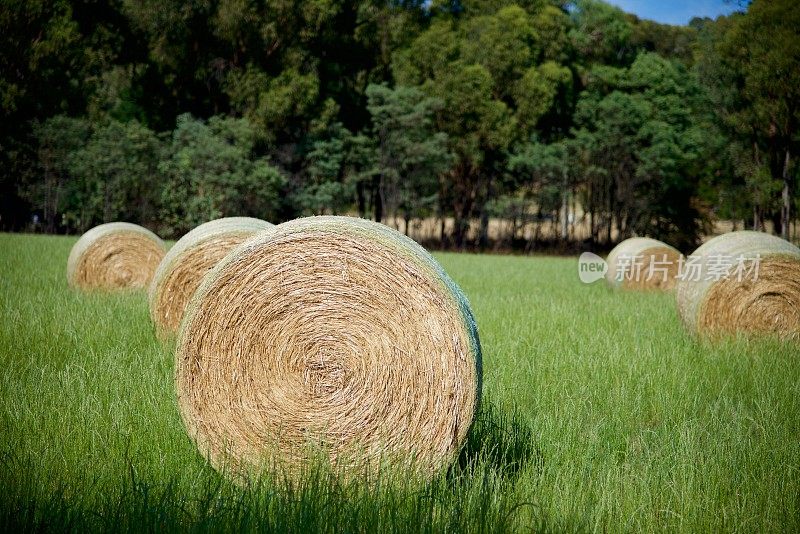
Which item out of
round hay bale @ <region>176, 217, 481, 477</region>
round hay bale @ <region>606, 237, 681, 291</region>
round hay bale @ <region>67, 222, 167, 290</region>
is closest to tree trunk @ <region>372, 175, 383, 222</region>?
round hay bale @ <region>606, 237, 681, 291</region>

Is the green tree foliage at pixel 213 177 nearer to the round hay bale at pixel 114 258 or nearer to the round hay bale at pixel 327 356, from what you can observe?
the round hay bale at pixel 114 258

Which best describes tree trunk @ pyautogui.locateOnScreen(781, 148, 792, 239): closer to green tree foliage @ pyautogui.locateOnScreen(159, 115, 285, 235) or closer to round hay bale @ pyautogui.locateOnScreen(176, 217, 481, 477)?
green tree foliage @ pyautogui.locateOnScreen(159, 115, 285, 235)

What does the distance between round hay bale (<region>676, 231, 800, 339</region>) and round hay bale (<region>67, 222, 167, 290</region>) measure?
8.81 metres

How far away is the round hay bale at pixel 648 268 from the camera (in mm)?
14992

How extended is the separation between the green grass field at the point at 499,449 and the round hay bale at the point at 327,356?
0.24m

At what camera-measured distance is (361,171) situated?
3650cm

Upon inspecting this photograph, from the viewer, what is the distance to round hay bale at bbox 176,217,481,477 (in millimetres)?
3729

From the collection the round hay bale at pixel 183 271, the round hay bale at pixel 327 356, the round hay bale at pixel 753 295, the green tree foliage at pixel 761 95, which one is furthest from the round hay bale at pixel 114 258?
the green tree foliage at pixel 761 95

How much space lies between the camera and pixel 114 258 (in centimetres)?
1173

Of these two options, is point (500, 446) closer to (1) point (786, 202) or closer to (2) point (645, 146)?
(1) point (786, 202)

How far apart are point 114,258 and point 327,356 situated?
9.08 metres

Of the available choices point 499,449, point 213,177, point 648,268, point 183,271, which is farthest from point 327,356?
point 213,177

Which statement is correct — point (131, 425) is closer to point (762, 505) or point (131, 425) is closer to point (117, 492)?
point (117, 492)

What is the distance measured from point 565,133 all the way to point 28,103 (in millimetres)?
28085
